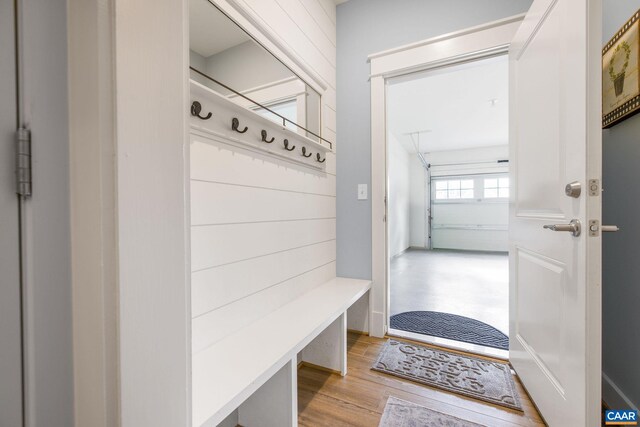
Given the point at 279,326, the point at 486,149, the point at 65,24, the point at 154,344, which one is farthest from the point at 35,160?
the point at 486,149

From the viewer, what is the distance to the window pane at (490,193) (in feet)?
22.1

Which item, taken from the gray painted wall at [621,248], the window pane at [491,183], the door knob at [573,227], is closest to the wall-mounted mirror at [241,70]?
the door knob at [573,227]

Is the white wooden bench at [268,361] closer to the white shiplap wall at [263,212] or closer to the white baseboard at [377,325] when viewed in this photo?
the white shiplap wall at [263,212]

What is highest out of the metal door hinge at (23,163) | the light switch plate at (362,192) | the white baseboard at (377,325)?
the light switch plate at (362,192)

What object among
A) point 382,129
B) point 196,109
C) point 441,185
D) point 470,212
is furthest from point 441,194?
point 196,109

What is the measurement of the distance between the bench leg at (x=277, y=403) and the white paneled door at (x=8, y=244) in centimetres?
85

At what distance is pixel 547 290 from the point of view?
1198 mm

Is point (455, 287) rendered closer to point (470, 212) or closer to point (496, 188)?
point (470, 212)

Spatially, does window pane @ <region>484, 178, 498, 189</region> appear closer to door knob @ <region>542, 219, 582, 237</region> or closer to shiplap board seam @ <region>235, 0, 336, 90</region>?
shiplap board seam @ <region>235, 0, 336, 90</region>

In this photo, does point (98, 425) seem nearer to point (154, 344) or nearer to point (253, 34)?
point (154, 344)

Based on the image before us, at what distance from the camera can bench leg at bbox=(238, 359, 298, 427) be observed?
1.14 m

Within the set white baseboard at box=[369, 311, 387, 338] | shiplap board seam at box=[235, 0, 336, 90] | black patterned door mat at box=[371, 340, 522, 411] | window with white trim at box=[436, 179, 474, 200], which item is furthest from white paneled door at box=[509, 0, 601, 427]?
window with white trim at box=[436, 179, 474, 200]

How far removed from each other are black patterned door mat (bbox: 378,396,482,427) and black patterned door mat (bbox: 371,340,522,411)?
204mm

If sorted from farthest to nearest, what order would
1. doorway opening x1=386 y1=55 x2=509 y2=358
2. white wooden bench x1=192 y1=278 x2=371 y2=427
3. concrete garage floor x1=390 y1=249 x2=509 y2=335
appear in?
1. concrete garage floor x1=390 y1=249 x2=509 y2=335
2. doorway opening x1=386 y1=55 x2=509 y2=358
3. white wooden bench x1=192 y1=278 x2=371 y2=427
